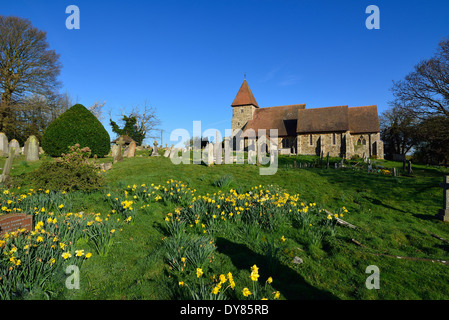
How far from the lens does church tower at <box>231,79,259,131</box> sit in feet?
134

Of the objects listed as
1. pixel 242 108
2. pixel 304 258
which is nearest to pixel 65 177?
pixel 304 258

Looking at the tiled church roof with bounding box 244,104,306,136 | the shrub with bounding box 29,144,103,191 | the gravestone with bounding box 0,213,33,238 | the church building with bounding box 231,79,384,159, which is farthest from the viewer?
the tiled church roof with bounding box 244,104,306,136

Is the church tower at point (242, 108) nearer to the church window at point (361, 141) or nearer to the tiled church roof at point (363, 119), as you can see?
the tiled church roof at point (363, 119)

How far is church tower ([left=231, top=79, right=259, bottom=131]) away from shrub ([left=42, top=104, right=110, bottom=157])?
2675 cm

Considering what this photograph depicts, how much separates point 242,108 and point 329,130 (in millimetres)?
15675

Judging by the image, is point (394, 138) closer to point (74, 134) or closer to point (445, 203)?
point (445, 203)

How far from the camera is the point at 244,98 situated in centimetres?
4156

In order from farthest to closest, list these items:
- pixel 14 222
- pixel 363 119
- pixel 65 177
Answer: pixel 363 119
pixel 65 177
pixel 14 222

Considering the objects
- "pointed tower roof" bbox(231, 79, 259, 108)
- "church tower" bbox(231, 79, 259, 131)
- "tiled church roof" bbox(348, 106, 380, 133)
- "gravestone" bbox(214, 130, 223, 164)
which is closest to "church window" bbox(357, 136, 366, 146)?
"tiled church roof" bbox(348, 106, 380, 133)

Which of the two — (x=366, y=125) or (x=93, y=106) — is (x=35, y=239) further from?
(x=93, y=106)

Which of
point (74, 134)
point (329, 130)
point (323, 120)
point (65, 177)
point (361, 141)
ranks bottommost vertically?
point (65, 177)
